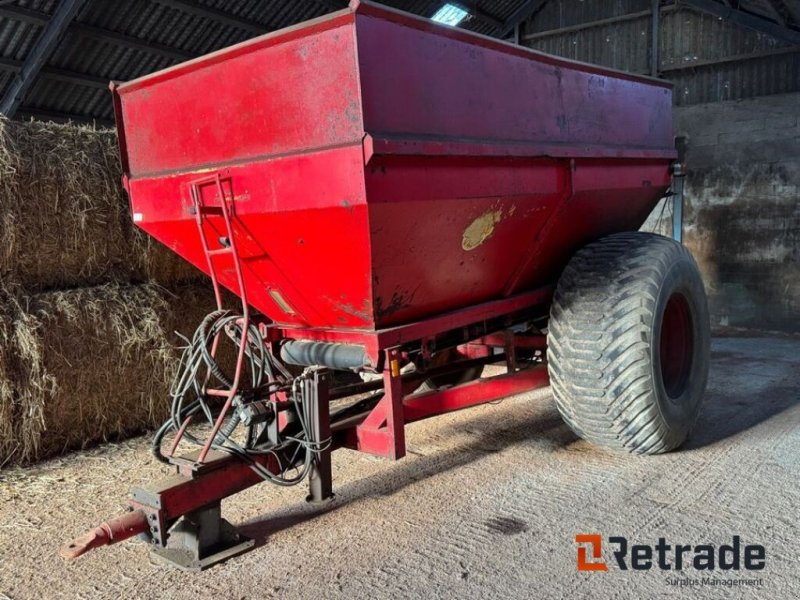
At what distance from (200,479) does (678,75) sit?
9.12 metres

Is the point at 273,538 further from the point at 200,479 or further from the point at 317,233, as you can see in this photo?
the point at 317,233

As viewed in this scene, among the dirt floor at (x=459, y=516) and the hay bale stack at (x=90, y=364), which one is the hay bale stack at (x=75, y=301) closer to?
the hay bale stack at (x=90, y=364)

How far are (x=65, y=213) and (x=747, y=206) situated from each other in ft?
26.3

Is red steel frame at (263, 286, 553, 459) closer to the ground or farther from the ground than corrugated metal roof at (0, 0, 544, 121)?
closer to the ground

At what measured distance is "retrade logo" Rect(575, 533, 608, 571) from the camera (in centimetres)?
295

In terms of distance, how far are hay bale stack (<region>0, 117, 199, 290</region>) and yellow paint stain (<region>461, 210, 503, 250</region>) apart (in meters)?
2.84

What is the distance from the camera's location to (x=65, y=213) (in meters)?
4.77

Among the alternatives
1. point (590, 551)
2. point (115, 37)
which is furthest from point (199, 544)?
point (115, 37)

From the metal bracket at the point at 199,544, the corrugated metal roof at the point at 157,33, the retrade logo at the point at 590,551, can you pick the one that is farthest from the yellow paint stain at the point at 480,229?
the corrugated metal roof at the point at 157,33

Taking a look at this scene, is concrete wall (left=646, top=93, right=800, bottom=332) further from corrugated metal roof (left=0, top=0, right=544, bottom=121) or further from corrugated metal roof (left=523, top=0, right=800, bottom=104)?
corrugated metal roof (left=0, top=0, right=544, bottom=121)

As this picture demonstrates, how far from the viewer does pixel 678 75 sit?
31.5ft

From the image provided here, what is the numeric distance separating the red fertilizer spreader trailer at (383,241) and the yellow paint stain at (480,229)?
1 cm

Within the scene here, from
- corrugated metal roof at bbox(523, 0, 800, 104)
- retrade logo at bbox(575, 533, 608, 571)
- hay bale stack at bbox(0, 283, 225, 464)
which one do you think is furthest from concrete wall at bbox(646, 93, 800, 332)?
hay bale stack at bbox(0, 283, 225, 464)

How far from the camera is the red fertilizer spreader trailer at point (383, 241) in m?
2.88
